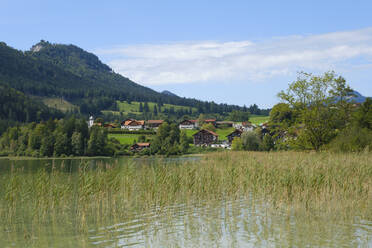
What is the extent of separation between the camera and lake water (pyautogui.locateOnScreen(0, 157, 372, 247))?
11.3m

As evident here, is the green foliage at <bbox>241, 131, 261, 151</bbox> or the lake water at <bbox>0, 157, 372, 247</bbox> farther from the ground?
the lake water at <bbox>0, 157, 372, 247</bbox>

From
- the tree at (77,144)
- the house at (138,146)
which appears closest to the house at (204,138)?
the house at (138,146)

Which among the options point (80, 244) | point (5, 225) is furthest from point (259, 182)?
point (5, 225)

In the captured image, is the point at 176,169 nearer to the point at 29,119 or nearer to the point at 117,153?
the point at 117,153

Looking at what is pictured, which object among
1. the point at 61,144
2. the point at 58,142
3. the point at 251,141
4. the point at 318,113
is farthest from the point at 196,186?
the point at 61,144

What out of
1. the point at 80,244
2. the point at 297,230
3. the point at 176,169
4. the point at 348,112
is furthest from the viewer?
the point at 348,112

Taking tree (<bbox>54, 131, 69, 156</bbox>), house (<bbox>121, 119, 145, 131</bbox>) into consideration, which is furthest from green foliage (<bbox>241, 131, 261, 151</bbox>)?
house (<bbox>121, 119, 145, 131</bbox>)

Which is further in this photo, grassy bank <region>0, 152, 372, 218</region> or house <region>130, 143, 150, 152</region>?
house <region>130, 143, 150, 152</region>

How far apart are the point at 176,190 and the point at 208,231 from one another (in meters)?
4.51

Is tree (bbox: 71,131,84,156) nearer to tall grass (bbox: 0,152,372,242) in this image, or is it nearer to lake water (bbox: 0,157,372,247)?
tall grass (bbox: 0,152,372,242)

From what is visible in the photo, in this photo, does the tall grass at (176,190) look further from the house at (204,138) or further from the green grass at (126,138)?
the house at (204,138)

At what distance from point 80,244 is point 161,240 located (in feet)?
7.68

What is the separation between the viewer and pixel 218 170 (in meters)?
20.1

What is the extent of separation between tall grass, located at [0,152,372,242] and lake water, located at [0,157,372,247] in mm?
644
